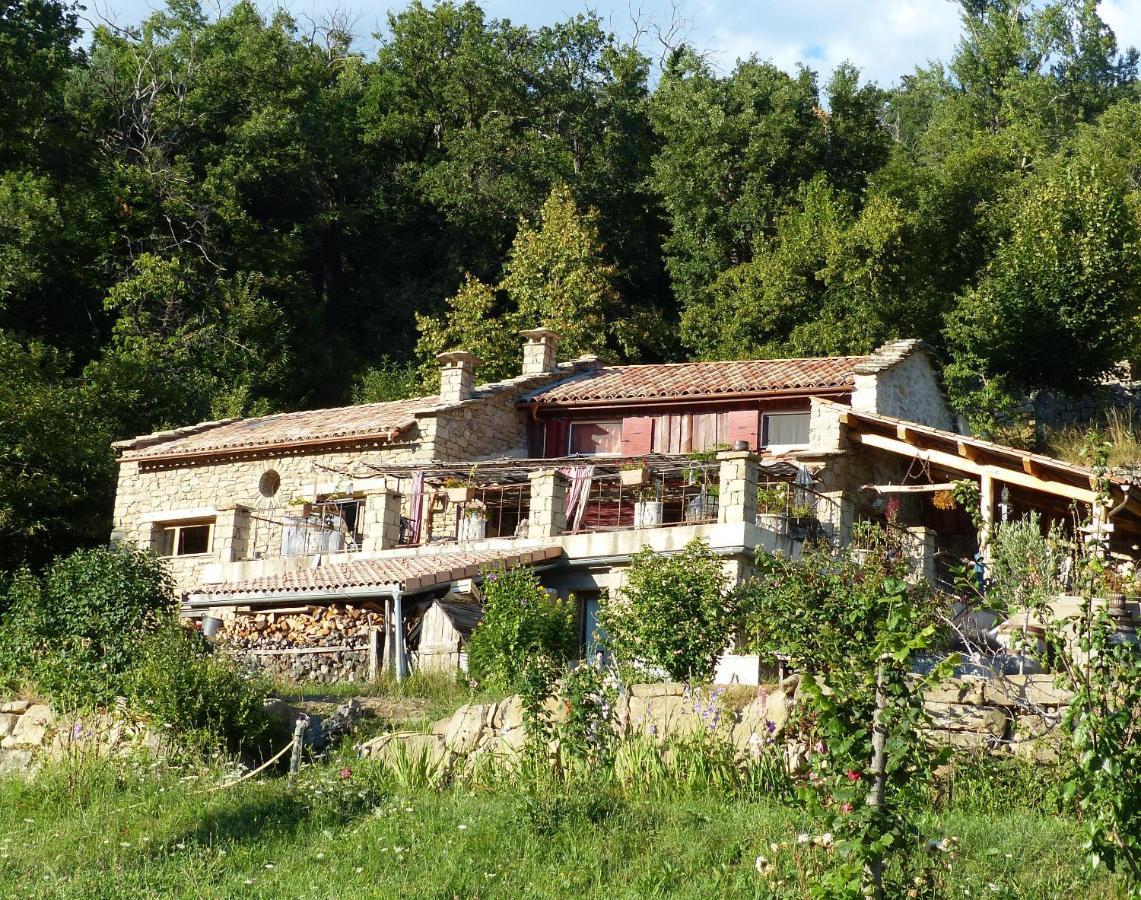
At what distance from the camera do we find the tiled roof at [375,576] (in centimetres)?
2212

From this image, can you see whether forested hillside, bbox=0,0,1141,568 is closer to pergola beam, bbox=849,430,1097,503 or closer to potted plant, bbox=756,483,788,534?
pergola beam, bbox=849,430,1097,503

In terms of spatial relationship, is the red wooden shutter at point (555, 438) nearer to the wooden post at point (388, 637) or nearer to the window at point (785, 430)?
the window at point (785, 430)

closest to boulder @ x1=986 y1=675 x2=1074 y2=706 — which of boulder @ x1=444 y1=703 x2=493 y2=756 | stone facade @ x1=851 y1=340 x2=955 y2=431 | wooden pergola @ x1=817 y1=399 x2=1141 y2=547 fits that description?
boulder @ x1=444 y1=703 x2=493 y2=756

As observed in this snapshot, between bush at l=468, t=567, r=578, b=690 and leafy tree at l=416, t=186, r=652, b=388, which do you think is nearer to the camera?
bush at l=468, t=567, r=578, b=690

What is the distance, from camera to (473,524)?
2503 centimetres

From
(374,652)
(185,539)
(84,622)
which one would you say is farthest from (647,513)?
(185,539)

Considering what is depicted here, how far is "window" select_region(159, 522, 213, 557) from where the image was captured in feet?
97.7

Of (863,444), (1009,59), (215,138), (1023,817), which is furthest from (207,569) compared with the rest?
(1009,59)

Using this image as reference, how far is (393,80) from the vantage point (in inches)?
1880

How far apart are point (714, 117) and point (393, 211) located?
33.5 feet

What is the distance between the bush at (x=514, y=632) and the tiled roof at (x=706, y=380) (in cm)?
919

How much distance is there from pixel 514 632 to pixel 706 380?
11.3 meters

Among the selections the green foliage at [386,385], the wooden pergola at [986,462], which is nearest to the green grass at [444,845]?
the wooden pergola at [986,462]

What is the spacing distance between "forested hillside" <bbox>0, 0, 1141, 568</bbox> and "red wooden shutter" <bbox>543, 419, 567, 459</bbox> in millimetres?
8220
